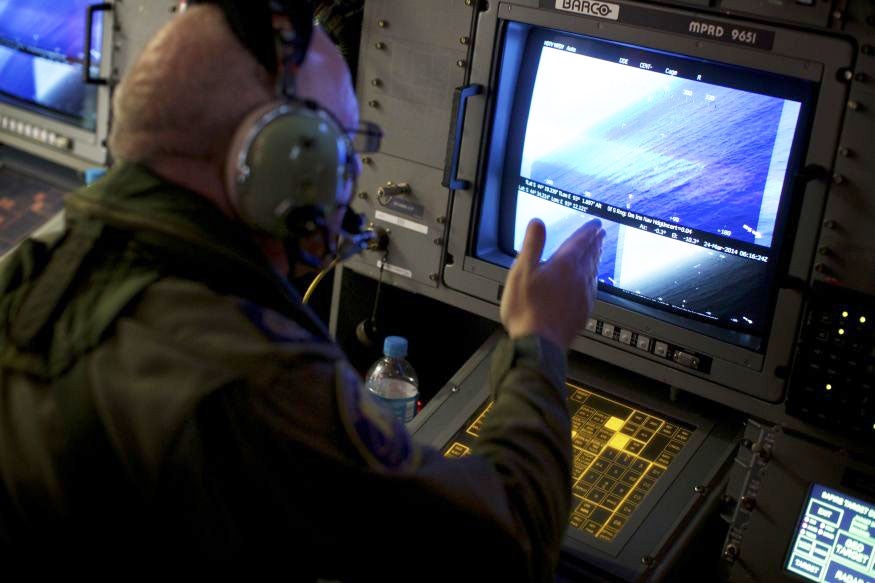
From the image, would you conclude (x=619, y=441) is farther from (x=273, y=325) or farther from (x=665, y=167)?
(x=273, y=325)

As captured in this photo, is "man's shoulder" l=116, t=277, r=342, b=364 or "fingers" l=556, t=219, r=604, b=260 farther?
"fingers" l=556, t=219, r=604, b=260

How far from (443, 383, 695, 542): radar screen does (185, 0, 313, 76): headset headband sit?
1.00m

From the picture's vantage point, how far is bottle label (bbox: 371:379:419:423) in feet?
8.69

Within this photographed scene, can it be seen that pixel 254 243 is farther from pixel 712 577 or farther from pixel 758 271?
pixel 712 577

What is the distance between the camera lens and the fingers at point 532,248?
1760mm

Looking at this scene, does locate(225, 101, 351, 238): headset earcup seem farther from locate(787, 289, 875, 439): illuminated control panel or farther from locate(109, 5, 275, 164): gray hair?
locate(787, 289, 875, 439): illuminated control panel

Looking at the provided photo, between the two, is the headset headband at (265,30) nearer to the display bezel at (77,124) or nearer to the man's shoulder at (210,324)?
the man's shoulder at (210,324)

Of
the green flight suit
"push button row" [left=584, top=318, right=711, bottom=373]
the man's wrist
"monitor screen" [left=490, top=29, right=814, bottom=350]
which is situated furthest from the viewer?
"push button row" [left=584, top=318, right=711, bottom=373]

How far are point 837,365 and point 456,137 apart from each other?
947 millimetres

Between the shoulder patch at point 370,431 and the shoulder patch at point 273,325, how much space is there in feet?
0.22

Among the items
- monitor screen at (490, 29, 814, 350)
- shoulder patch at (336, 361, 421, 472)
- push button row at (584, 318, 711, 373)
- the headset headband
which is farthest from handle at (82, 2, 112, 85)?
shoulder patch at (336, 361, 421, 472)

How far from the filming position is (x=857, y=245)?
2.01 m

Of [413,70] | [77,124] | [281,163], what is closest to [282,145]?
[281,163]

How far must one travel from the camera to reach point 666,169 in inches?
88.4
